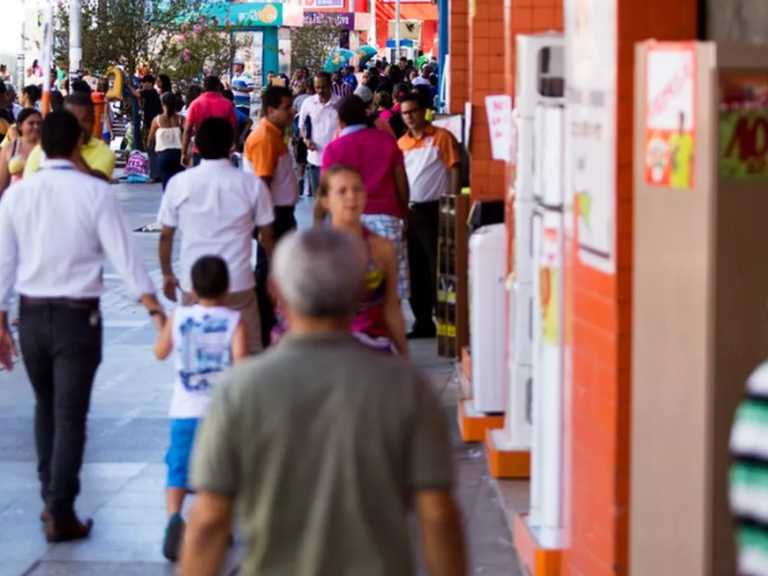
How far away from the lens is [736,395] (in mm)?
4348

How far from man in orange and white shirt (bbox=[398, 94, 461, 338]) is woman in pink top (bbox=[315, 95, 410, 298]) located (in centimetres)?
95

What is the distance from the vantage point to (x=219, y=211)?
25.9ft

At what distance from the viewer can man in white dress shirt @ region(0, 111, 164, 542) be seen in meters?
6.89

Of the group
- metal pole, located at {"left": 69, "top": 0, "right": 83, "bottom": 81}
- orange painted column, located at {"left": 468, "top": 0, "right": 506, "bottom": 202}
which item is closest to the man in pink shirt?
orange painted column, located at {"left": 468, "top": 0, "right": 506, "bottom": 202}

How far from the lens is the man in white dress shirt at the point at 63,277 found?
689 centimetres

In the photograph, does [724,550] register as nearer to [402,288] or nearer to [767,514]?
[767,514]

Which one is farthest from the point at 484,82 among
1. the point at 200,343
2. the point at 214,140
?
the point at 200,343

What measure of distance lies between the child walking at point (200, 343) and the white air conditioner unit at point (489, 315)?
7.91ft

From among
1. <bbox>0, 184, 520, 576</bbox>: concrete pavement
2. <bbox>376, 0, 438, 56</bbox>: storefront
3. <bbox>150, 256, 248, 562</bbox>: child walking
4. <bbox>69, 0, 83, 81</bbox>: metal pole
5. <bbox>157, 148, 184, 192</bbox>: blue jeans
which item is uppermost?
<bbox>376, 0, 438, 56</bbox>: storefront

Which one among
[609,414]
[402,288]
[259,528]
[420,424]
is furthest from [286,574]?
[402,288]

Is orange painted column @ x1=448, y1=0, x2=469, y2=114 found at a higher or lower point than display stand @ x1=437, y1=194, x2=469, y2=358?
higher

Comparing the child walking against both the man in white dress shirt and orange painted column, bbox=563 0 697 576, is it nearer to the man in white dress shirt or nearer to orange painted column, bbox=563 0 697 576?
the man in white dress shirt

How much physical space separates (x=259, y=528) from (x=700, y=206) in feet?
5.29

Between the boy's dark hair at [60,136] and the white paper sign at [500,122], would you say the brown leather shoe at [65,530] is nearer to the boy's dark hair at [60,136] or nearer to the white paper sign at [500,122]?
the boy's dark hair at [60,136]
